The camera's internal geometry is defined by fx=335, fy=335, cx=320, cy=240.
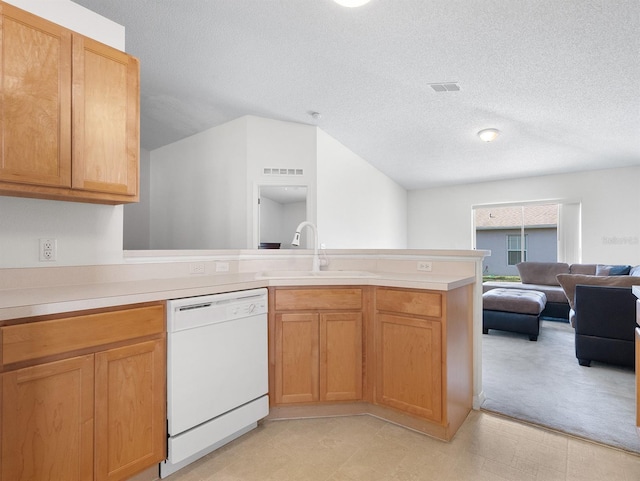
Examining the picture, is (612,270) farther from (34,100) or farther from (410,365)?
(34,100)

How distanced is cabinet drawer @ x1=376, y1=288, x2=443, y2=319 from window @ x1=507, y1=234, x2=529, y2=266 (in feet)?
18.8

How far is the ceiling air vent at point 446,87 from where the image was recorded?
11.1 ft

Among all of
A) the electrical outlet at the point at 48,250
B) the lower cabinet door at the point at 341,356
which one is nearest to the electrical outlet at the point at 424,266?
the lower cabinet door at the point at 341,356

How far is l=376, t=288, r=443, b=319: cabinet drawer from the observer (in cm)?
192

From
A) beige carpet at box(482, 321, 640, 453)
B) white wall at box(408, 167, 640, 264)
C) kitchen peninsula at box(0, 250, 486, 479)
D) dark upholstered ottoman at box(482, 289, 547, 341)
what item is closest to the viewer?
kitchen peninsula at box(0, 250, 486, 479)

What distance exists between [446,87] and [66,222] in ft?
11.4

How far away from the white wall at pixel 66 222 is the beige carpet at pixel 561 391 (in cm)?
274

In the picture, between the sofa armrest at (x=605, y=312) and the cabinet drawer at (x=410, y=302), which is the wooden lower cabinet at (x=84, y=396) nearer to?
the cabinet drawer at (x=410, y=302)

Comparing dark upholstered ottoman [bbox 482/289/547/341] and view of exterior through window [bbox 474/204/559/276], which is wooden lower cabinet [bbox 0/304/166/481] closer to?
dark upholstered ottoman [bbox 482/289/547/341]

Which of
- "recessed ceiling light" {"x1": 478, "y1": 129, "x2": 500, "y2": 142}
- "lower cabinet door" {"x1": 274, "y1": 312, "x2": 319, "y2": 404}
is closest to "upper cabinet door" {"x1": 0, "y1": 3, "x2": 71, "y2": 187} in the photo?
"lower cabinet door" {"x1": 274, "y1": 312, "x2": 319, "y2": 404}

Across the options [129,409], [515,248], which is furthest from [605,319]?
[515,248]

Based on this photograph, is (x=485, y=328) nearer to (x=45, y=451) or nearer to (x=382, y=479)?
(x=382, y=479)

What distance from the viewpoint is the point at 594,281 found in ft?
10.1

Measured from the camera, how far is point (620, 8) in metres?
2.22
